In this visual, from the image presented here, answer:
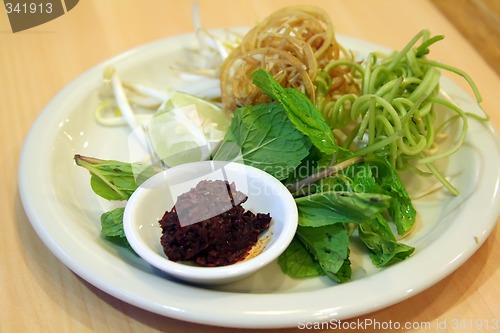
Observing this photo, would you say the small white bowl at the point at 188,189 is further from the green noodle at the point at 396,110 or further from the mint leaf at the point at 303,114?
the green noodle at the point at 396,110

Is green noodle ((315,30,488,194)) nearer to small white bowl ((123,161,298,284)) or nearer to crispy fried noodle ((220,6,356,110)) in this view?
crispy fried noodle ((220,6,356,110))

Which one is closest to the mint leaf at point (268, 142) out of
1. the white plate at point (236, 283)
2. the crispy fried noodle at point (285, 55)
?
the crispy fried noodle at point (285, 55)

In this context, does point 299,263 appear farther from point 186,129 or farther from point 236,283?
point 186,129

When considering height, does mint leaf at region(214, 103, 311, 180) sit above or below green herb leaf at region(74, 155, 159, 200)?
above

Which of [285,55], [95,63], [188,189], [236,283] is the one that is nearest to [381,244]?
[236,283]

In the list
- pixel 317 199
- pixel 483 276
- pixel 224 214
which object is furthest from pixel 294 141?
pixel 483 276

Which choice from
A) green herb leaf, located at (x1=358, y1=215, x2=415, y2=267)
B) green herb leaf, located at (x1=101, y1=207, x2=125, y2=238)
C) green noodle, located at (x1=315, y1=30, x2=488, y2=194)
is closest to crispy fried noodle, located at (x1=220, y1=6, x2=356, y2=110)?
green noodle, located at (x1=315, y1=30, x2=488, y2=194)
